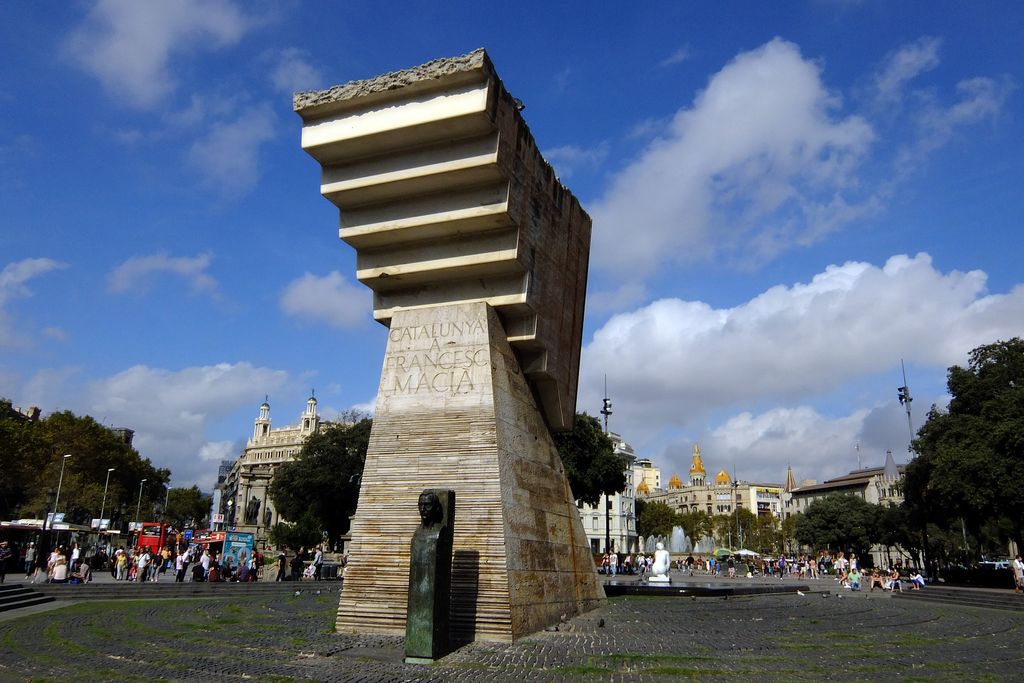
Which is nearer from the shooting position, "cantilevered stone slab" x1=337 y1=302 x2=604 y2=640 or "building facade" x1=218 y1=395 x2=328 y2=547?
"cantilevered stone slab" x1=337 y1=302 x2=604 y2=640

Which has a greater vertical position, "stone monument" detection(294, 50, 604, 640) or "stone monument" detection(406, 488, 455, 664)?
"stone monument" detection(294, 50, 604, 640)

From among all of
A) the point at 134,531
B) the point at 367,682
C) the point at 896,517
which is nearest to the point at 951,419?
the point at 896,517

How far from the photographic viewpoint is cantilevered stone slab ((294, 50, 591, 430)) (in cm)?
1320

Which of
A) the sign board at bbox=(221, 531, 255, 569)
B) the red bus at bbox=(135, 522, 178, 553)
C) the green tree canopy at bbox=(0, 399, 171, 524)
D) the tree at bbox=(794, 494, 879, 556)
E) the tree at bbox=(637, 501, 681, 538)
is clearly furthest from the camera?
the tree at bbox=(637, 501, 681, 538)

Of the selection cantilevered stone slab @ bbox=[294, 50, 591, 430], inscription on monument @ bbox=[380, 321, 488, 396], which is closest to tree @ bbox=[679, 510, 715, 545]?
cantilevered stone slab @ bbox=[294, 50, 591, 430]

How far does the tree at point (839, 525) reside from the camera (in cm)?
6731

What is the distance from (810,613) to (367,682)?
12660mm

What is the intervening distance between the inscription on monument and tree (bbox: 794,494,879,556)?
205 ft

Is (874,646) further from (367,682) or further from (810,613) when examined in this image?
(367,682)

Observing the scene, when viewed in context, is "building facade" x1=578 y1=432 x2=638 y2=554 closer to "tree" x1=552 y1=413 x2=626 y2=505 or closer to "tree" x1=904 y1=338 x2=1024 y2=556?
"tree" x1=552 y1=413 x2=626 y2=505

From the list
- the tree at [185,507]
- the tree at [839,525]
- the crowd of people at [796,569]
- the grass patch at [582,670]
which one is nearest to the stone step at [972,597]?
the crowd of people at [796,569]

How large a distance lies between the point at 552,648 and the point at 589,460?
32.1 meters

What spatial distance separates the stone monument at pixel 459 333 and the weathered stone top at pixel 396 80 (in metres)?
0.03

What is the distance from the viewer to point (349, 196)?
577 inches
